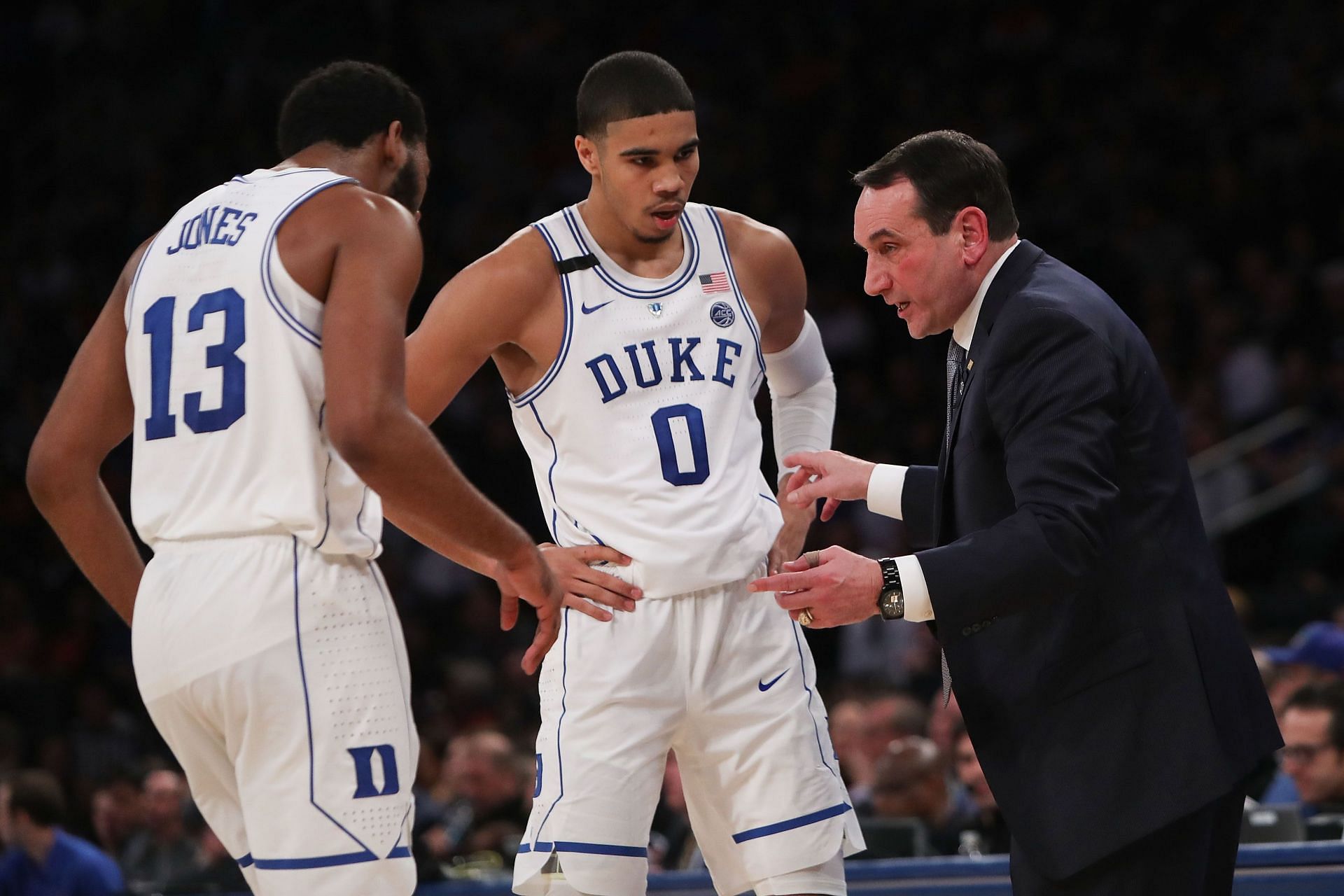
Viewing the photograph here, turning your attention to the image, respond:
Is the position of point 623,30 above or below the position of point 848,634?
above

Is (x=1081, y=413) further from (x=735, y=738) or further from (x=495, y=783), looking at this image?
(x=495, y=783)

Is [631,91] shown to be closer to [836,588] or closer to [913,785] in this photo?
[836,588]

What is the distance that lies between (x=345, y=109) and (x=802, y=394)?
5.10 feet

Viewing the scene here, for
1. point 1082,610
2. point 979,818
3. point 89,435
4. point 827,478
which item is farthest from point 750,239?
point 979,818

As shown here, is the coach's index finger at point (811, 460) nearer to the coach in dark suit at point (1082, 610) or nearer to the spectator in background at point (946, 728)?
the coach in dark suit at point (1082, 610)

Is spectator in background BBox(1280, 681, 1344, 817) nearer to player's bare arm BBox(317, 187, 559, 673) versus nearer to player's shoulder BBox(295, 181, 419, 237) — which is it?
player's bare arm BBox(317, 187, 559, 673)

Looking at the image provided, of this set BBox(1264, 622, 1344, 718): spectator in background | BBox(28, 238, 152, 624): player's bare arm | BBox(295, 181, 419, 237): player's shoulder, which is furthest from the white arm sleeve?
BBox(1264, 622, 1344, 718): spectator in background

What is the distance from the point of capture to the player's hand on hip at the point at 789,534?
4.03 m

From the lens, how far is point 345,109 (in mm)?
3467

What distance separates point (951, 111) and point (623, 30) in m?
3.21

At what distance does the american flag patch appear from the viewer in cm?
408

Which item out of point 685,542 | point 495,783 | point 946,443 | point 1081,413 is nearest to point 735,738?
point 685,542

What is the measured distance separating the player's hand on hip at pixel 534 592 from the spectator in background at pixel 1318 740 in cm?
406

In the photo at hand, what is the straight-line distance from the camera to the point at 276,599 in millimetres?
3049
